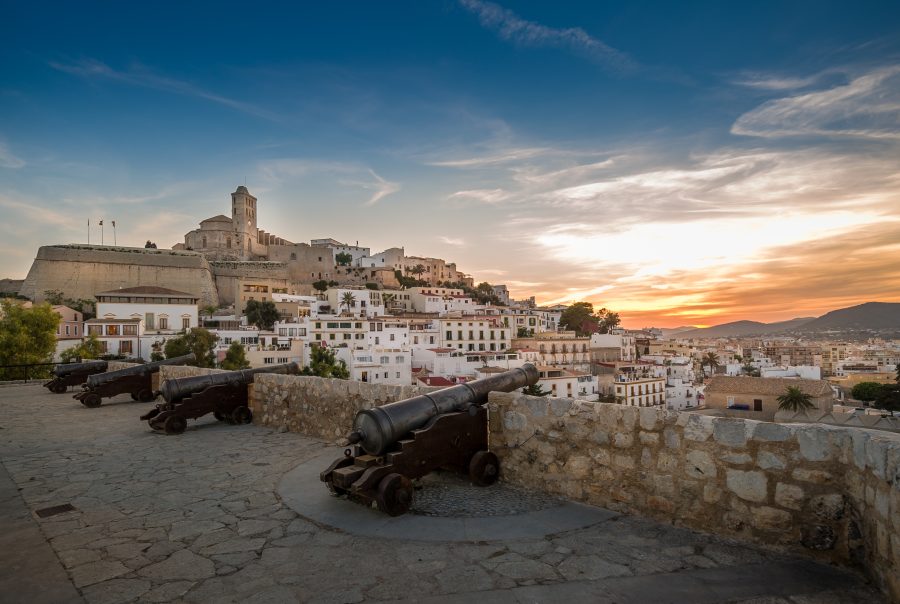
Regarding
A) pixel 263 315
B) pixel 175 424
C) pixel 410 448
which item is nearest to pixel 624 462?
pixel 410 448

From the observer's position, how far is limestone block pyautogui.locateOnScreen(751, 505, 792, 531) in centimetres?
309

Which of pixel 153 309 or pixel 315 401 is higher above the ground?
pixel 153 309

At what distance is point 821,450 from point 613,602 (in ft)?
5.17

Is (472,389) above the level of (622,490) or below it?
above

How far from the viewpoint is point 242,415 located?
26.3 feet

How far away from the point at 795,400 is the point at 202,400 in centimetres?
5246

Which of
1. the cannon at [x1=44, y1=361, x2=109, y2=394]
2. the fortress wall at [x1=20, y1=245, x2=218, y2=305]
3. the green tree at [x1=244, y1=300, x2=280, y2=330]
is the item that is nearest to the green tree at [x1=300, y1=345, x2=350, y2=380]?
the green tree at [x1=244, y1=300, x2=280, y2=330]

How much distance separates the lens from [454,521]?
12.2 feet

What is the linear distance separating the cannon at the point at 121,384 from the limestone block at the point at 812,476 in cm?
1197

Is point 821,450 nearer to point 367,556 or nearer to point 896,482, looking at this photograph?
point 896,482

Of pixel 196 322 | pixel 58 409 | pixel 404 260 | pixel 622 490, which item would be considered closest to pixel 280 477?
pixel 622 490

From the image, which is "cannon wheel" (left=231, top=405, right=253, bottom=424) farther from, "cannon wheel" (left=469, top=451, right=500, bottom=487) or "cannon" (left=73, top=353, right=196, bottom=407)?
"cannon wheel" (left=469, top=451, right=500, bottom=487)

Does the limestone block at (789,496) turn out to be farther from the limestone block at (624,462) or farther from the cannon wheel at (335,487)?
the cannon wheel at (335,487)

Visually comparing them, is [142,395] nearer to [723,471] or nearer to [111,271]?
[723,471]
